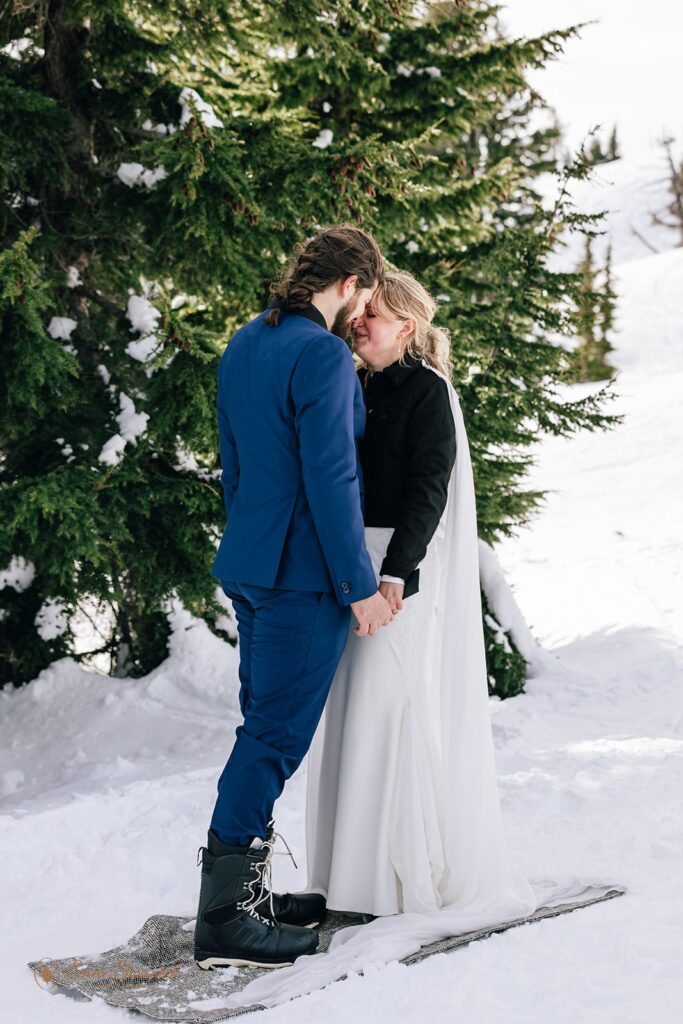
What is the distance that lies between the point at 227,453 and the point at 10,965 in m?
1.74

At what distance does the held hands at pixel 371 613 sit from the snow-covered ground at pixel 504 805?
0.96 meters

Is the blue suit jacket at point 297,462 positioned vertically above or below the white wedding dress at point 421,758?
above

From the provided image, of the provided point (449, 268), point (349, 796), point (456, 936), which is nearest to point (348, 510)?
point (349, 796)

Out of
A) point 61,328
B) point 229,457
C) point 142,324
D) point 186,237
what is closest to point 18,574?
point 61,328

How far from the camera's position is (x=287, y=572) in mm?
2893

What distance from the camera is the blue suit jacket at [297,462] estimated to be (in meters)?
2.81

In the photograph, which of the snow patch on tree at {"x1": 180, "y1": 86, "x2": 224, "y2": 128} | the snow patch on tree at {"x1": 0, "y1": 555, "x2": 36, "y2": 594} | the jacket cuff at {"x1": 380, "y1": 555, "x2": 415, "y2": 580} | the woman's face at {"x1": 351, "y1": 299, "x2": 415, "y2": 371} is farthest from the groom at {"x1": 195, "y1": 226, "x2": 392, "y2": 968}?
the snow patch on tree at {"x1": 0, "y1": 555, "x2": 36, "y2": 594}

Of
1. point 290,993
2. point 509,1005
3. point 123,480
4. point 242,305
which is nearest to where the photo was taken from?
point 509,1005

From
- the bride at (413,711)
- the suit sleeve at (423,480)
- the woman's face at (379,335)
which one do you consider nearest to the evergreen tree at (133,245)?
the woman's face at (379,335)

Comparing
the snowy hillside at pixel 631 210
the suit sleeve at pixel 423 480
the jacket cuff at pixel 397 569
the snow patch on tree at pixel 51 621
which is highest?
the snowy hillside at pixel 631 210

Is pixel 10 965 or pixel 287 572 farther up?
pixel 287 572

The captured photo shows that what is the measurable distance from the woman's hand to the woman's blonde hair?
798 millimetres

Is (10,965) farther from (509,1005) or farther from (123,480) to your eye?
(123,480)

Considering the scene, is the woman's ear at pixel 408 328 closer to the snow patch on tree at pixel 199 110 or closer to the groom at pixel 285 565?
the groom at pixel 285 565
